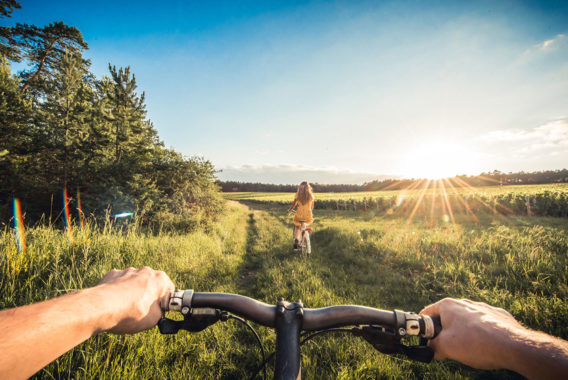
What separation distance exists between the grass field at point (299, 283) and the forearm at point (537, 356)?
176 cm

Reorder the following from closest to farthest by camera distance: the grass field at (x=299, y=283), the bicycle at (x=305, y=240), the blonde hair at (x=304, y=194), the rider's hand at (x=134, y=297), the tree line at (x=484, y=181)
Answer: the rider's hand at (x=134, y=297) → the grass field at (x=299, y=283) → the bicycle at (x=305, y=240) → the blonde hair at (x=304, y=194) → the tree line at (x=484, y=181)

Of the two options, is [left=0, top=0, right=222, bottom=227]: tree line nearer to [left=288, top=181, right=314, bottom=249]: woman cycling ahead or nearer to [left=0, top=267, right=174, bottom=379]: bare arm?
[left=288, top=181, right=314, bottom=249]: woman cycling ahead

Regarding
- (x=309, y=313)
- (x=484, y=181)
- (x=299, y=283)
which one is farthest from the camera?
(x=484, y=181)

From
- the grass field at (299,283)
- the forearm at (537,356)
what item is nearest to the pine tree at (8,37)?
the grass field at (299,283)

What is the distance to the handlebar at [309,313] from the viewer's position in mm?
1018

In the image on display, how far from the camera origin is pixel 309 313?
1071 mm

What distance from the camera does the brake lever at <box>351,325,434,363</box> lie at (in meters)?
0.94

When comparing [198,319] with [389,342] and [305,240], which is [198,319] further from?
[305,240]

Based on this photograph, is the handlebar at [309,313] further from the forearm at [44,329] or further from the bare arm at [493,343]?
the forearm at [44,329]

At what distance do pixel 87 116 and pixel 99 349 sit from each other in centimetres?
1911

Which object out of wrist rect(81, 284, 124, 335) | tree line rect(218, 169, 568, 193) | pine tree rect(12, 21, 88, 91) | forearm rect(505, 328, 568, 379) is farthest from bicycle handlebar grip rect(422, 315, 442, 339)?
tree line rect(218, 169, 568, 193)

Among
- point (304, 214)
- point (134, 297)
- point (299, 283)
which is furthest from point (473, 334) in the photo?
point (304, 214)

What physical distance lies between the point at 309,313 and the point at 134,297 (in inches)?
35.5

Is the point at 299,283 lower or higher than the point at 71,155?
lower
